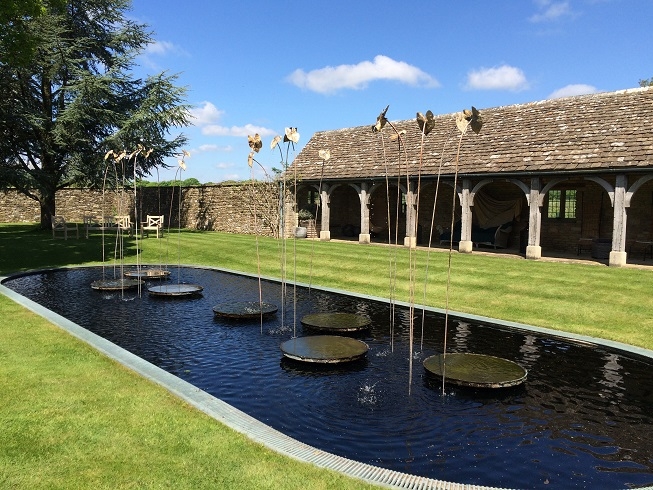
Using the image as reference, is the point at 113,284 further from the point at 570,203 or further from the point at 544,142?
the point at 570,203

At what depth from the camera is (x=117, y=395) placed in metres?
5.05

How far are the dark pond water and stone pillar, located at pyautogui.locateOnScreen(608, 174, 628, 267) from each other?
9.16 m

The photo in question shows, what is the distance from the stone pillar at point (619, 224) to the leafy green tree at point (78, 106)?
63.9 ft

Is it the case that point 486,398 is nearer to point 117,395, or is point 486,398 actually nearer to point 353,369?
point 353,369

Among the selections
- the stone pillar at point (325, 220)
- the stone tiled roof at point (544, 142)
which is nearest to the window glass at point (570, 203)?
the stone tiled roof at point (544, 142)

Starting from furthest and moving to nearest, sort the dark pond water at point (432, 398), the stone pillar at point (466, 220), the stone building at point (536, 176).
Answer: the stone pillar at point (466, 220), the stone building at point (536, 176), the dark pond water at point (432, 398)

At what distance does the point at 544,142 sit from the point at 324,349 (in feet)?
46.7

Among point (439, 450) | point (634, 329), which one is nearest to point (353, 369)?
point (439, 450)

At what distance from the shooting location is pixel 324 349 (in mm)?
6996

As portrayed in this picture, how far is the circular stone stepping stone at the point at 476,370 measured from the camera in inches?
230

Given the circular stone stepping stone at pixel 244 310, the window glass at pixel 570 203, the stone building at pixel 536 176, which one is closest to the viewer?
the circular stone stepping stone at pixel 244 310

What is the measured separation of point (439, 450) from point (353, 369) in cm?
222

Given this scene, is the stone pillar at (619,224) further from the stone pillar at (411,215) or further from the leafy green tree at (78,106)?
the leafy green tree at (78,106)

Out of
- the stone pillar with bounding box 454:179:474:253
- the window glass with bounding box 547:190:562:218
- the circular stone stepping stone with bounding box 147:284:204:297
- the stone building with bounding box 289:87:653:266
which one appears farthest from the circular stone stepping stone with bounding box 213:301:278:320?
the window glass with bounding box 547:190:562:218
